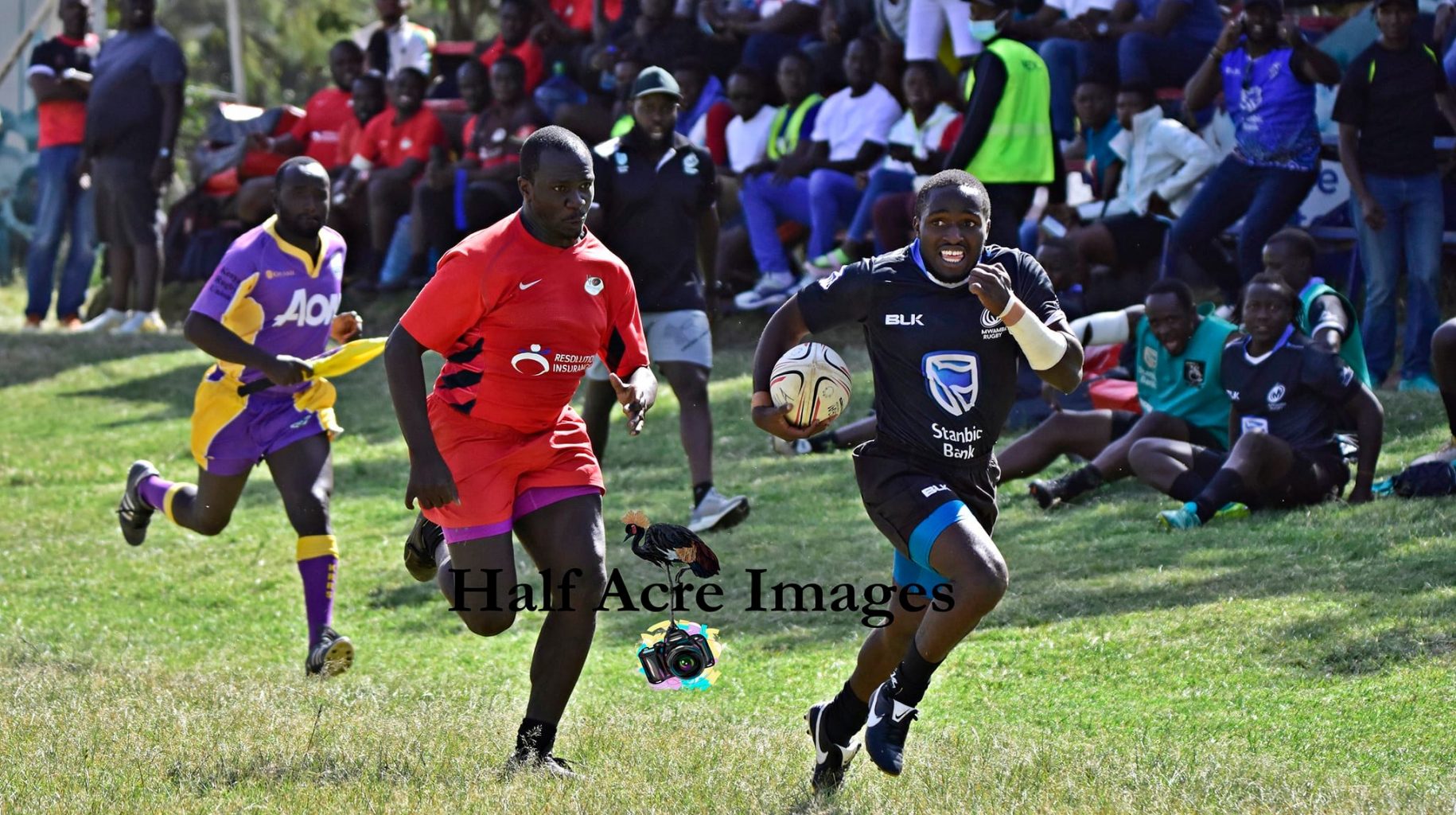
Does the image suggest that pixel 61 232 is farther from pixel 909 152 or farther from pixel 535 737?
pixel 535 737

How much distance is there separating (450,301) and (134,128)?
13.2m

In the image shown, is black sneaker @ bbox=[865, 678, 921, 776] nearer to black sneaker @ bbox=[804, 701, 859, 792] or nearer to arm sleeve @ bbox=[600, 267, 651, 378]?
black sneaker @ bbox=[804, 701, 859, 792]

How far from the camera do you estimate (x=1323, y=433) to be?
9758 millimetres

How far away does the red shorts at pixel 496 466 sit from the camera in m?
6.25

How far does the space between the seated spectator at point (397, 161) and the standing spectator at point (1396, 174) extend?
906 cm

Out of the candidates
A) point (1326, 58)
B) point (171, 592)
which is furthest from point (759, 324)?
point (171, 592)

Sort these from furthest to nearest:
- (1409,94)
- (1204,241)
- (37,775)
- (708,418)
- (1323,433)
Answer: (1204,241) < (1409,94) < (708,418) < (1323,433) < (37,775)

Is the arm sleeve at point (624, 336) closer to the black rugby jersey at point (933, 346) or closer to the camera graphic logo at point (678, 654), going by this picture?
the black rugby jersey at point (933, 346)

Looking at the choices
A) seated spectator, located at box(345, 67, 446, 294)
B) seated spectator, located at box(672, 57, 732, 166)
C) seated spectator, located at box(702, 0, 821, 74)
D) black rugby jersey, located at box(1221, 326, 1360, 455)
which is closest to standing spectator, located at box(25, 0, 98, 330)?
seated spectator, located at box(345, 67, 446, 294)

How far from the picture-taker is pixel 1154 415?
10586 mm

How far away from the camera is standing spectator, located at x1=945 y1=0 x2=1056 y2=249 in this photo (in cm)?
1253

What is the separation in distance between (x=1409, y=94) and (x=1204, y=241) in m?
1.65

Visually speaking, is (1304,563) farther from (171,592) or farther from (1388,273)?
(171,592)

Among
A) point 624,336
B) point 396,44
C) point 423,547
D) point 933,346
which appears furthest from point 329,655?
point 396,44
